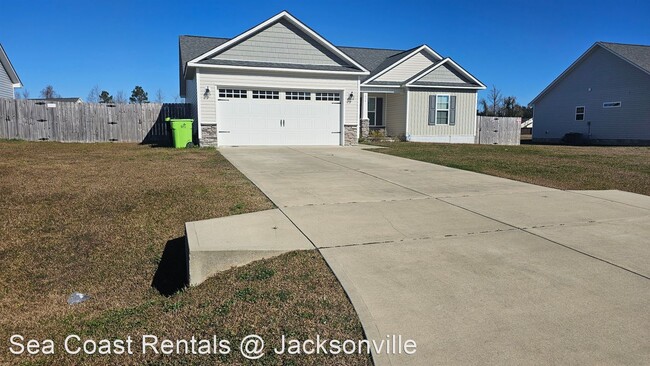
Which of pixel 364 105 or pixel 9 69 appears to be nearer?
pixel 364 105

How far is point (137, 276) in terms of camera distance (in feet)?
15.9

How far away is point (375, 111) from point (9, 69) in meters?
23.0

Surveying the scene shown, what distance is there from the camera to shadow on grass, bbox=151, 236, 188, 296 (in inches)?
179

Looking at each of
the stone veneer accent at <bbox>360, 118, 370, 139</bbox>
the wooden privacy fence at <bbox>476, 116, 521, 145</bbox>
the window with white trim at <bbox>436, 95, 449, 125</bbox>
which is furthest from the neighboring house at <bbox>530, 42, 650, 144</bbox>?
the stone veneer accent at <bbox>360, 118, 370, 139</bbox>

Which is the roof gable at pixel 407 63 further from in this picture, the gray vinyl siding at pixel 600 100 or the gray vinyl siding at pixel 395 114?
the gray vinyl siding at pixel 600 100

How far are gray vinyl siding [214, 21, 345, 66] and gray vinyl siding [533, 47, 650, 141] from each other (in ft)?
62.5

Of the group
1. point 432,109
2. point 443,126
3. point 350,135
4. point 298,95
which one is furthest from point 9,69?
point 443,126

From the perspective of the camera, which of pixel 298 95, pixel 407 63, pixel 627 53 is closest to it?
pixel 298 95

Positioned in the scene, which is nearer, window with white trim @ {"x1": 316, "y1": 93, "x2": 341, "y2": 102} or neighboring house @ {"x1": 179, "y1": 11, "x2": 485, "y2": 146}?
neighboring house @ {"x1": 179, "y1": 11, "x2": 485, "y2": 146}

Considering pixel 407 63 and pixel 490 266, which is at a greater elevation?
pixel 407 63

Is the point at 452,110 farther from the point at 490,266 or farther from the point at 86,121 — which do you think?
the point at 490,266

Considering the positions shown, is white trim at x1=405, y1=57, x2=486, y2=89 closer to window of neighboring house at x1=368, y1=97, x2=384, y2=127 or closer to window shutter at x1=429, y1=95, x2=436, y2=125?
window shutter at x1=429, y1=95, x2=436, y2=125

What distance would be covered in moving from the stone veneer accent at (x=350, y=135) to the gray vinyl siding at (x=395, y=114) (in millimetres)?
5442

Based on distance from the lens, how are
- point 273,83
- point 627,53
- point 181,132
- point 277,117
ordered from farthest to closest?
1. point 627,53
2. point 277,117
3. point 273,83
4. point 181,132
